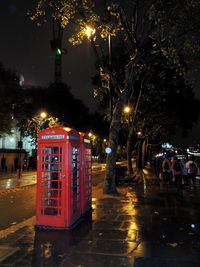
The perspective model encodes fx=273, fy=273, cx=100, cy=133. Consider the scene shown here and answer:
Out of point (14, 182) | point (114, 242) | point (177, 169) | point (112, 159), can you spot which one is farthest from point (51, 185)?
point (14, 182)

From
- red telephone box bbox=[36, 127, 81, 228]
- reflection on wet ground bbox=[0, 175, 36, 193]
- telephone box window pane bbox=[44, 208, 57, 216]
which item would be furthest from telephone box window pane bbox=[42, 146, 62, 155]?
reflection on wet ground bbox=[0, 175, 36, 193]

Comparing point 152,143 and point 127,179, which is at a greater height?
point 152,143

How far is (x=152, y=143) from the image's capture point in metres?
54.5

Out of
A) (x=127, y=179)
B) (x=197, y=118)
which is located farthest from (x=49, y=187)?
(x=197, y=118)

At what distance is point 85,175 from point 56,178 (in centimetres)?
137

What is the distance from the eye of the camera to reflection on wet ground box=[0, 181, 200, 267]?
4812 millimetres

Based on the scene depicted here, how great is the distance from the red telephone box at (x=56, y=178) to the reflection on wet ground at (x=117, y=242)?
1.23 feet

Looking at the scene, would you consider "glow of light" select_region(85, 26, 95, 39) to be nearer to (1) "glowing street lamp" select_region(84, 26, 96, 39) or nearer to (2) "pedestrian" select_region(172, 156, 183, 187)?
(1) "glowing street lamp" select_region(84, 26, 96, 39)

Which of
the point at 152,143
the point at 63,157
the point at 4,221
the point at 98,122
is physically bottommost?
the point at 4,221

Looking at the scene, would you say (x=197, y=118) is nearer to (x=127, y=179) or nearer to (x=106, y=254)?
(x=127, y=179)

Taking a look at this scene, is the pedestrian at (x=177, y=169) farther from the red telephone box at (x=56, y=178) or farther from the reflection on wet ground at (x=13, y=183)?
the reflection on wet ground at (x=13, y=183)

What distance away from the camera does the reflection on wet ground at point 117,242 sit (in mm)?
4812

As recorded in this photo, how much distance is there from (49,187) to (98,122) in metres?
46.8

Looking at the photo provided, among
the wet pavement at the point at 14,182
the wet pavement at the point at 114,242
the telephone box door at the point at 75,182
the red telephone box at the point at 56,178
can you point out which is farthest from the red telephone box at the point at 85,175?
the wet pavement at the point at 14,182
